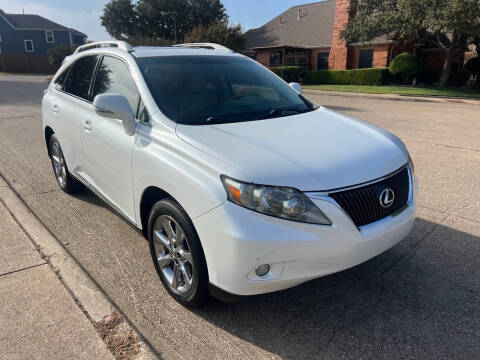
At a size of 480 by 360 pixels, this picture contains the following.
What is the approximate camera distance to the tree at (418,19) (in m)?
17.9

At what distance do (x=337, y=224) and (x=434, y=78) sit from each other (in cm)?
2968

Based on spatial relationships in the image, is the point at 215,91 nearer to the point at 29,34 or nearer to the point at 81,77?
the point at 81,77

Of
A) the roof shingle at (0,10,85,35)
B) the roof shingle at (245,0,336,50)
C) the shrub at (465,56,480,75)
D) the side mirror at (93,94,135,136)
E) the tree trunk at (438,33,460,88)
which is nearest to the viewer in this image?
Answer: the side mirror at (93,94,135,136)

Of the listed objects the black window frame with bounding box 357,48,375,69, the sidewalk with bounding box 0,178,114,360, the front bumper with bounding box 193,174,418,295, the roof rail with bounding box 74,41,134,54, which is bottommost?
the sidewalk with bounding box 0,178,114,360

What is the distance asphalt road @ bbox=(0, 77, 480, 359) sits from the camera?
2449mm

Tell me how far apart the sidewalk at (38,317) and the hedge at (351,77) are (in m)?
26.2

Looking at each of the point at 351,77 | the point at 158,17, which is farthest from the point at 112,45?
the point at 158,17

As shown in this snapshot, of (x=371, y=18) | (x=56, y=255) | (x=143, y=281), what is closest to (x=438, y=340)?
(x=143, y=281)

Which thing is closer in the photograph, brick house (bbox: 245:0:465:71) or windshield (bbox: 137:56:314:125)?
windshield (bbox: 137:56:314:125)

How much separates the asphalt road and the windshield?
141 cm

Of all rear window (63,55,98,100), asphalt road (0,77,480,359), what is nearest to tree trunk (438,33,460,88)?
asphalt road (0,77,480,359)

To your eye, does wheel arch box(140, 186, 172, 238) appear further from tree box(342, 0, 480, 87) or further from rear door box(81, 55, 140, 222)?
tree box(342, 0, 480, 87)

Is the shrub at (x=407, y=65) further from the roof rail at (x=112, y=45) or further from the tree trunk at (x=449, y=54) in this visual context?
the roof rail at (x=112, y=45)

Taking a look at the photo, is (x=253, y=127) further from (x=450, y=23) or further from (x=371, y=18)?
(x=371, y=18)
